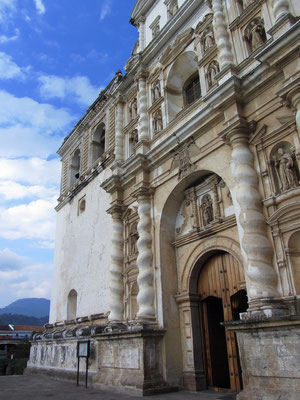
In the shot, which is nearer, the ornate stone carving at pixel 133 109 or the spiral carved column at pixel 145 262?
the spiral carved column at pixel 145 262

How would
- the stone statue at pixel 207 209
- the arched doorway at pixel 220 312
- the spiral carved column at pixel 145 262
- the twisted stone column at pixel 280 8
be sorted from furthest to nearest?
the spiral carved column at pixel 145 262 → the stone statue at pixel 207 209 → the arched doorway at pixel 220 312 → the twisted stone column at pixel 280 8

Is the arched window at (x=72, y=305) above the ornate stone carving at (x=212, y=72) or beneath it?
beneath

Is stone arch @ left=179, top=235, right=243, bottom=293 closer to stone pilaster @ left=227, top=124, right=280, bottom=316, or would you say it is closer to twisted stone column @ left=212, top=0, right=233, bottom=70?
stone pilaster @ left=227, top=124, right=280, bottom=316

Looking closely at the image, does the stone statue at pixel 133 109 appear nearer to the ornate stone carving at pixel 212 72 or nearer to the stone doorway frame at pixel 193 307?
the ornate stone carving at pixel 212 72

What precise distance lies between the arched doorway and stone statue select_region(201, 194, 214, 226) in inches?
37.7

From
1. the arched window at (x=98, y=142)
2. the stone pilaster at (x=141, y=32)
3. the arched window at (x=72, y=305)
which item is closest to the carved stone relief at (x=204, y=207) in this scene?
the stone pilaster at (x=141, y=32)

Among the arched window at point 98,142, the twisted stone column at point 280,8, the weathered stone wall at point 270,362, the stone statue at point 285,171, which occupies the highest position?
the arched window at point 98,142

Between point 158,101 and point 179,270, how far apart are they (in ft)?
19.4

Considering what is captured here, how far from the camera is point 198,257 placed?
31.7 ft

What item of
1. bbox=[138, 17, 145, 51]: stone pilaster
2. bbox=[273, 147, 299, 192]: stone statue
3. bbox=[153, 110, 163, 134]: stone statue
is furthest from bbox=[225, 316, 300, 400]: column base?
bbox=[138, 17, 145, 51]: stone pilaster

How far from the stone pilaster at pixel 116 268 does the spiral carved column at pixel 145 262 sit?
154cm

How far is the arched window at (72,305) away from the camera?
15.7 meters

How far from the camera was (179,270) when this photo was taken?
10.2 metres

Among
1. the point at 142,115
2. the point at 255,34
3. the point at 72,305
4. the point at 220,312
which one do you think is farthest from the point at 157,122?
the point at 72,305
